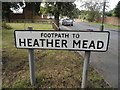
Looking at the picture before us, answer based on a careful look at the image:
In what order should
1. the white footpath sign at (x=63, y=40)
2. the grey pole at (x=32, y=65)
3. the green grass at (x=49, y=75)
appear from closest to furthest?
the white footpath sign at (x=63, y=40) → the grey pole at (x=32, y=65) → the green grass at (x=49, y=75)

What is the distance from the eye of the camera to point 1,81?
2855mm

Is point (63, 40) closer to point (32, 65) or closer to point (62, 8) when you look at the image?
point (32, 65)

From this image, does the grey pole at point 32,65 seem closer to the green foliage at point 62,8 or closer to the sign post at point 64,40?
the sign post at point 64,40

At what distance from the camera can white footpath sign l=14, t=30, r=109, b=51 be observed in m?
2.07

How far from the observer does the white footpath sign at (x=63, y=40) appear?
2.07 m

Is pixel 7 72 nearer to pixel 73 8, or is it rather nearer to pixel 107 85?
pixel 107 85

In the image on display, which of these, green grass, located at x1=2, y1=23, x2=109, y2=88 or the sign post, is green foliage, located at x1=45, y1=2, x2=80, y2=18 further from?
the sign post

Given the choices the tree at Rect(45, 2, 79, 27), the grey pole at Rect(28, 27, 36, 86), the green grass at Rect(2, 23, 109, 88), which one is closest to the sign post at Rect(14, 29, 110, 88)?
the grey pole at Rect(28, 27, 36, 86)

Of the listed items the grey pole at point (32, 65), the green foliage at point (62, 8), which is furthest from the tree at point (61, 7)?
the grey pole at point (32, 65)

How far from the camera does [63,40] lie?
2.16 metres

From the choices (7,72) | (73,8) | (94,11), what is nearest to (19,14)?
(94,11)

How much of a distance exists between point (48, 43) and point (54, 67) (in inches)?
61.4

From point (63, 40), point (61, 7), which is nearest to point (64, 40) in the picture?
point (63, 40)

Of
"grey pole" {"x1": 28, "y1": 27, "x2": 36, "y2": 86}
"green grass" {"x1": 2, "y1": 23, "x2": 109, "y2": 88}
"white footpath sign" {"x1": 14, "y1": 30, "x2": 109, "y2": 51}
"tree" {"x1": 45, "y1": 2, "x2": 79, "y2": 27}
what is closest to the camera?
"white footpath sign" {"x1": 14, "y1": 30, "x2": 109, "y2": 51}
